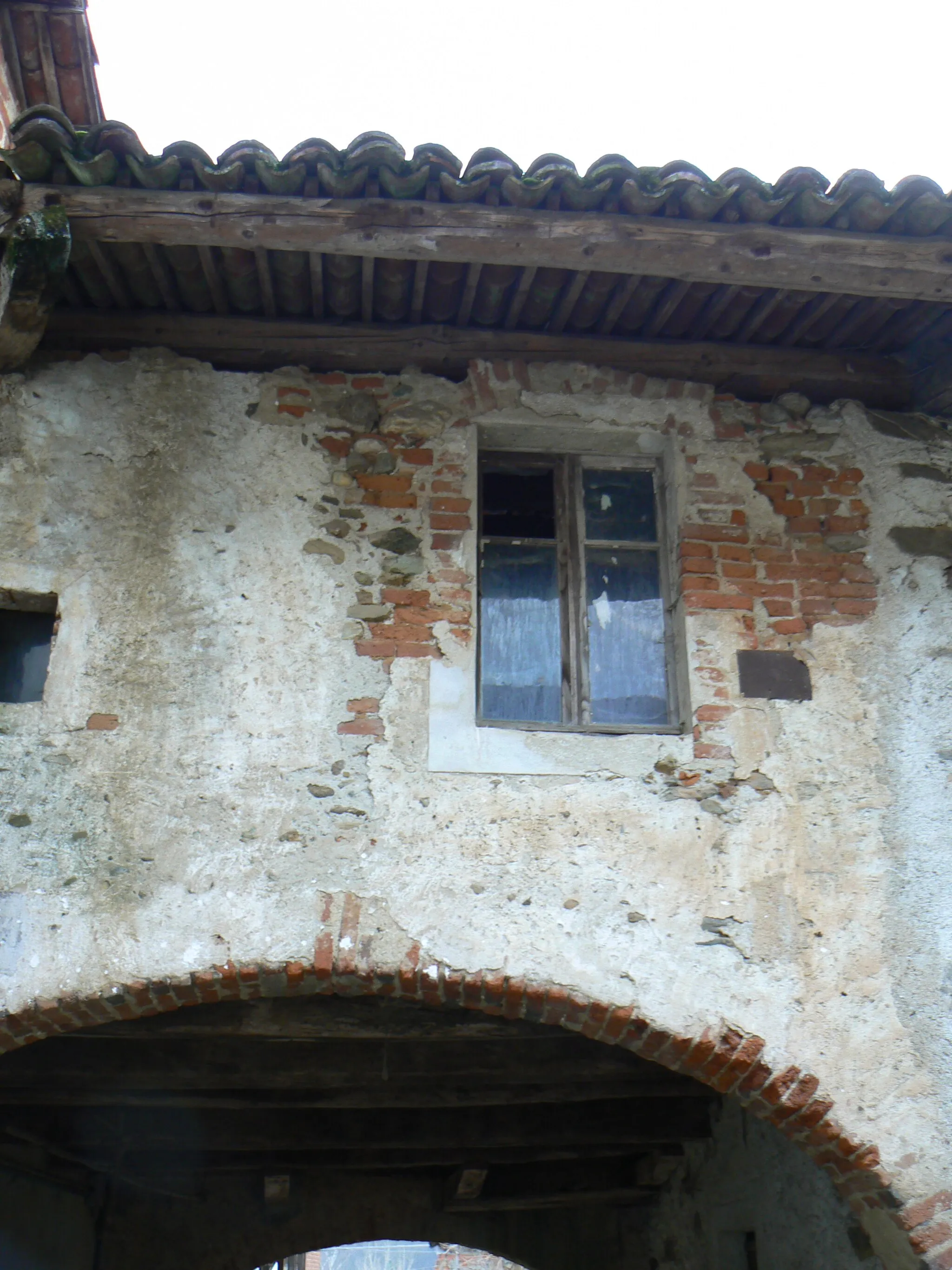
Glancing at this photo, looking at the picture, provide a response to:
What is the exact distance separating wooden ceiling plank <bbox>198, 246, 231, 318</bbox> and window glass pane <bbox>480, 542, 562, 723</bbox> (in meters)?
1.35

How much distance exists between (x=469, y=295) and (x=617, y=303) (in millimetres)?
563

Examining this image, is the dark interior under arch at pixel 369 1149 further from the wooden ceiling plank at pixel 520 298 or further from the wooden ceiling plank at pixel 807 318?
the wooden ceiling plank at pixel 807 318

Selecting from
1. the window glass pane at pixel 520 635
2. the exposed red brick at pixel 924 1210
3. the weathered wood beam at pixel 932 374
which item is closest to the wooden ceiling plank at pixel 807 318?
the weathered wood beam at pixel 932 374

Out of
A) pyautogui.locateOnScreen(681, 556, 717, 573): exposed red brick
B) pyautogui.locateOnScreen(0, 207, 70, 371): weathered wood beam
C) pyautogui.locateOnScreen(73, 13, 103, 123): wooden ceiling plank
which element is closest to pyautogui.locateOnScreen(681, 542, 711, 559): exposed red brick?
pyautogui.locateOnScreen(681, 556, 717, 573): exposed red brick

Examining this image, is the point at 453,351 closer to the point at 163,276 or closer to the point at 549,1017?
the point at 163,276

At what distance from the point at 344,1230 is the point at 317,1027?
11.5 ft

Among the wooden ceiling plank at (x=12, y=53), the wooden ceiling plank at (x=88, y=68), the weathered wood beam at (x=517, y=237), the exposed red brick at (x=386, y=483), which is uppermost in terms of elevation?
the wooden ceiling plank at (x=88, y=68)

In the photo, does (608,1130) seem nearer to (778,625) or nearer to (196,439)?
(778,625)

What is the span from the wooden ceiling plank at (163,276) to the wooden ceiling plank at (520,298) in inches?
49.6

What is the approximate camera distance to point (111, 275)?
168 inches

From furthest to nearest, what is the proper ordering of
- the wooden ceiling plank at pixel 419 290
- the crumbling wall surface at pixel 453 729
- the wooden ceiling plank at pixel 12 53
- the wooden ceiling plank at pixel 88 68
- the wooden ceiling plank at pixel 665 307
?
the wooden ceiling plank at pixel 88 68 < the wooden ceiling plank at pixel 12 53 < the wooden ceiling plank at pixel 665 307 < the wooden ceiling plank at pixel 419 290 < the crumbling wall surface at pixel 453 729

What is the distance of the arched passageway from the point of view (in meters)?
4.64

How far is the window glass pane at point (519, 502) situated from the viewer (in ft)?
15.4

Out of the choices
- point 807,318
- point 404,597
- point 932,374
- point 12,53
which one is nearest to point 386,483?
point 404,597
